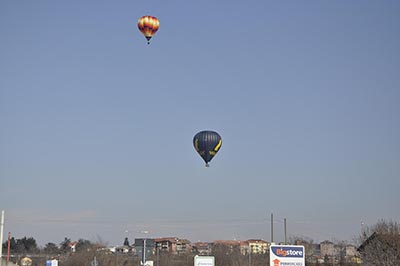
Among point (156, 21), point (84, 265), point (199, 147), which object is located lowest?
point (84, 265)

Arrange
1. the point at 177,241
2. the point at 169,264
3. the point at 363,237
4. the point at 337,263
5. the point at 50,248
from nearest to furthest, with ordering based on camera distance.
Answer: the point at 363,237
the point at 337,263
the point at 169,264
the point at 50,248
the point at 177,241

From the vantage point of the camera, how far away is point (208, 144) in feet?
159

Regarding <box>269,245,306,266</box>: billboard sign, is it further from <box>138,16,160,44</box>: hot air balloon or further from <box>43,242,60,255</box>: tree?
<box>43,242,60,255</box>: tree

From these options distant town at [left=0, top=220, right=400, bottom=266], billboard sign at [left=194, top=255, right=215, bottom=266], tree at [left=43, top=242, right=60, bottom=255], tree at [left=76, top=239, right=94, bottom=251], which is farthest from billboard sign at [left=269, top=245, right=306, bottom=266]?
tree at [left=43, top=242, right=60, bottom=255]

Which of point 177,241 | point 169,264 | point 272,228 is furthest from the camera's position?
point 177,241

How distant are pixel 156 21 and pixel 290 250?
923 inches

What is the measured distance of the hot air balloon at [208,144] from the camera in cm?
4847

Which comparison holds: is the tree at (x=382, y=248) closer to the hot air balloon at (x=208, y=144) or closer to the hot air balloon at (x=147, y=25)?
the hot air balloon at (x=208, y=144)

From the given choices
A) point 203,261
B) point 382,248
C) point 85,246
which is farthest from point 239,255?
point 203,261

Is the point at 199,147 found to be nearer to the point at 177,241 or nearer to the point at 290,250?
the point at 290,250

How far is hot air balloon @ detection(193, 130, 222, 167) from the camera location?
48.5 m

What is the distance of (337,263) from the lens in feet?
252

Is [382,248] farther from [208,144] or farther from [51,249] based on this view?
[51,249]

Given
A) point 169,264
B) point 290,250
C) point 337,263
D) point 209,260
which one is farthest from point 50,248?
point 290,250
